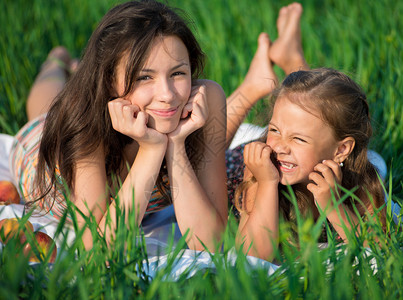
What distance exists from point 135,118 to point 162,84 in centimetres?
15

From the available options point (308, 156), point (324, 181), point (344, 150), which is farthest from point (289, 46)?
point (324, 181)

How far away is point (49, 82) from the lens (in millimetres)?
2932

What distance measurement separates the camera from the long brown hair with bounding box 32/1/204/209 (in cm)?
167

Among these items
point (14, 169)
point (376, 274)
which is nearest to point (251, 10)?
point (14, 169)

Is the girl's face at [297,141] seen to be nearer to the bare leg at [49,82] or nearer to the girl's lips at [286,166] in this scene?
the girl's lips at [286,166]

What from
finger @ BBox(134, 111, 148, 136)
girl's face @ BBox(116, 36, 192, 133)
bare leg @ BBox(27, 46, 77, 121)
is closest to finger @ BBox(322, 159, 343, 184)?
girl's face @ BBox(116, 36, 192, 133)

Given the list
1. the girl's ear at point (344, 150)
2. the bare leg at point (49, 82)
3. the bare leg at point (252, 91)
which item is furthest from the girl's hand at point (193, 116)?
the bare leg at point (49, 82)

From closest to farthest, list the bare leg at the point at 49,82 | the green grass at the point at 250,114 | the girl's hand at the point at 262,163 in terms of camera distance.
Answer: the green grass at the point at 250,114 → the girl's hand at the point at 262,163 → the bare leg at the point at 49,82

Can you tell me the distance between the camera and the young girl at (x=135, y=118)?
166 centimetres

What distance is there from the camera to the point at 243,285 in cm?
118

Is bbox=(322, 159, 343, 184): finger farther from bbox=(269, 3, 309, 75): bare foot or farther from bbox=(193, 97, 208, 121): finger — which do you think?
bbox=(269, 3, 309, 75): bare foot

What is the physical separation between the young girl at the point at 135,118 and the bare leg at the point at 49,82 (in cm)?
96

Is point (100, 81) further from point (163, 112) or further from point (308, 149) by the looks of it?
point (308, 149)

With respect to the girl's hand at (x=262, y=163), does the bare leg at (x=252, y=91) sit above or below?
above
